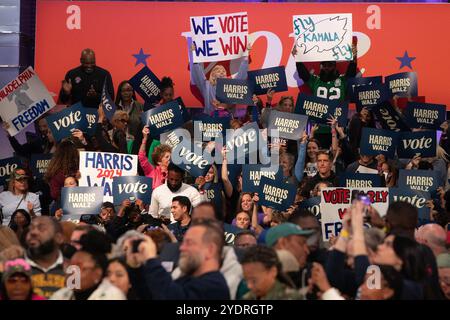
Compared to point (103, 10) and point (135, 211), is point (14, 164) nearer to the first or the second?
point (135, 211)

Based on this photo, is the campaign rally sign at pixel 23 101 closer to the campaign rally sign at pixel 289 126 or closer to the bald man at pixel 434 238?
the campaign rally sign at pixel 289 126

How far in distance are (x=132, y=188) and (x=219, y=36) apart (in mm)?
3005

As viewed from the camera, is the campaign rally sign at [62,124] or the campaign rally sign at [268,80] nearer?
Answer: the campaign rally sign at [62,124]

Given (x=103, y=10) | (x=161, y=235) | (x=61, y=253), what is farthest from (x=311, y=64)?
(x=61, y=253)

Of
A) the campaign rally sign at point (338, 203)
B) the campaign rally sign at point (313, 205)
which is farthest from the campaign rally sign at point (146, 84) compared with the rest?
the campaign rally sign at point (338, 203)

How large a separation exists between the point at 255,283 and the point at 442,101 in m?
7.18

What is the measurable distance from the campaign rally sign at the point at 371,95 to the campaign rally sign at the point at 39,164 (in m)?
3.29

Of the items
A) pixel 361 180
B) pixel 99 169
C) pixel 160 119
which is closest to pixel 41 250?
pixel 99 169

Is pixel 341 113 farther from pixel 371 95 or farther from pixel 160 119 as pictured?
pixel 160 119

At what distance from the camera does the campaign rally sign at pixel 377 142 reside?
31.7 feet

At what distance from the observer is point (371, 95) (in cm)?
1062

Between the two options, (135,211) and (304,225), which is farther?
(135,211)

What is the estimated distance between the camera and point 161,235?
6621mm

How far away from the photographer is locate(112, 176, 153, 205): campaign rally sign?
344 inches
